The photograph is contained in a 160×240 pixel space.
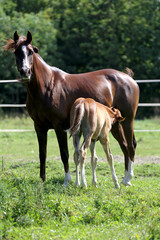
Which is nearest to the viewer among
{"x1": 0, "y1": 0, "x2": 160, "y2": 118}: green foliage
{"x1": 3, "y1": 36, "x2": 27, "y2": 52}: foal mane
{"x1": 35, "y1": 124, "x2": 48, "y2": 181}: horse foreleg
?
{"x1": 3, "y1": 36, "x2": 27, "y2": 52}: foal mane

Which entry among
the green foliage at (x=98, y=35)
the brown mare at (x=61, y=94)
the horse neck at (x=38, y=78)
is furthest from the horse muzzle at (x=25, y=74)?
the green foliage at (x=98, y=35)

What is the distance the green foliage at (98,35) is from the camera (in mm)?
23750

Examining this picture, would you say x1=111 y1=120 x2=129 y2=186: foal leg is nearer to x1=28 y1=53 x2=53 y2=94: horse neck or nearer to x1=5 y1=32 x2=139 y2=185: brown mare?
x1=5 y1=32 x2=139 y2=185: brown mare

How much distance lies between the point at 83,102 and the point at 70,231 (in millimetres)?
2291

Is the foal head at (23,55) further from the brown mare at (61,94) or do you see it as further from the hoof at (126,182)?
the hoof at (126,182)

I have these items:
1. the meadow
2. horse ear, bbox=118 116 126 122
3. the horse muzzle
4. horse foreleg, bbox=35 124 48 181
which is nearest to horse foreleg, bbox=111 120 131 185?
horse ear, bbox=118 116 126 122

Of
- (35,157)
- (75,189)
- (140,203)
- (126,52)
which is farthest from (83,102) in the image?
(126,52)

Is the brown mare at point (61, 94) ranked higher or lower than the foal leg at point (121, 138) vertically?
higher

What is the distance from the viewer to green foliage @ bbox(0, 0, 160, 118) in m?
23.8

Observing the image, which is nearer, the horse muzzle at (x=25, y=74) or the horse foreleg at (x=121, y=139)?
the horse muzzle at (x=25, y=74)

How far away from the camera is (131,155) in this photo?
7.66 metres

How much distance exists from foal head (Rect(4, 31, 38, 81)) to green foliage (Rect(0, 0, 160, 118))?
1586 cm

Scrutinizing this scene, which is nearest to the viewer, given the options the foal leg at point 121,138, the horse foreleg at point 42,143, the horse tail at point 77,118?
the horse tail at point 77,118

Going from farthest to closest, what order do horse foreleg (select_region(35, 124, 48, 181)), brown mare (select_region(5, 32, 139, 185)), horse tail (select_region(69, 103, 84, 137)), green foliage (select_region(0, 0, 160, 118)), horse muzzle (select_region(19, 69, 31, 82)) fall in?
green foliage (select_region(0, 0, 160, 118)), horse foreleg (select_region(35, 124, 48, 181)), brown mare (select_region(5, 32, 139, 185)), horse muzzle (select_region(19, 69, 31, 82)), horse tail (select_region(69, 103, 84, 137))
